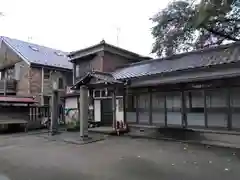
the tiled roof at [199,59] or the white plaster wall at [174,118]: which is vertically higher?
the tiled roof at [199,59]

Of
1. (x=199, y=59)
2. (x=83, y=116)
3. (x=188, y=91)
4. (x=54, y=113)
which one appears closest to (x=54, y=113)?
(x=54, y=113)

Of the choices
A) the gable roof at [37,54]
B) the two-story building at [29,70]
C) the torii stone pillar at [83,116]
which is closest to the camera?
the torii stone pillar at [83,116]

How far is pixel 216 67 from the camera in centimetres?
1034

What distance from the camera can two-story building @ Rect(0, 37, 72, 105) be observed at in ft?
68.7

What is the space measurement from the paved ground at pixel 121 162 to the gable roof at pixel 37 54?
1250 centimetres

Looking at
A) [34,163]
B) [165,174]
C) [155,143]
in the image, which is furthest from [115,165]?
[155,143]

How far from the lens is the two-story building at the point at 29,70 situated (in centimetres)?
2092

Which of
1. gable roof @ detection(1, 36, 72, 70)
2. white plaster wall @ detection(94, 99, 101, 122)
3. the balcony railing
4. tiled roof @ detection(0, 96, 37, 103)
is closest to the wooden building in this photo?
white plaster wall @ detection(94, 99, 101, 122)

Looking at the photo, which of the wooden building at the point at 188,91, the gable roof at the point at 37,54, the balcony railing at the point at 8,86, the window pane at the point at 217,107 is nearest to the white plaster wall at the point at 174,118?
the wooden building at the point at 188,91

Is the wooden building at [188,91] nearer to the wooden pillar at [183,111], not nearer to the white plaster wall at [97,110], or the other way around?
the wooden pillar at [183,111]

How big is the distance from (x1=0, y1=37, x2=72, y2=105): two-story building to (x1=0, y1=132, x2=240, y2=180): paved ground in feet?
37.5

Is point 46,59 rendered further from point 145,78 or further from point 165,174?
point 165,174

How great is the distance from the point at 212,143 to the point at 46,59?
17695mm

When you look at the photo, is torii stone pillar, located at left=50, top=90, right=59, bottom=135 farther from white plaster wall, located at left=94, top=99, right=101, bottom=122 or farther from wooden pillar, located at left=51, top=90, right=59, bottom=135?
white plaster wall, located at left=94, top=99, right=101, bottom=122
